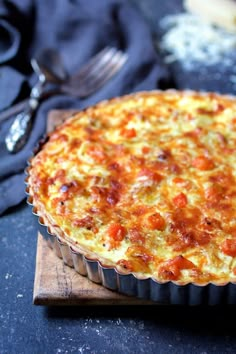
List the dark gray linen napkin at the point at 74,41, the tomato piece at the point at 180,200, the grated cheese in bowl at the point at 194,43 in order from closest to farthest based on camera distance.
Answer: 1. the tomato piece at the point at 180,200
2. the dark gray linen napkin at the point at 74,41
3. the grated cheese in bowl at the point at 194,43

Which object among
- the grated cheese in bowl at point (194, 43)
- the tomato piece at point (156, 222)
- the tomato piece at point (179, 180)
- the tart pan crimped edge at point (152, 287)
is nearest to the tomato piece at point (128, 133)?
the tomato piece at point (179, 180)

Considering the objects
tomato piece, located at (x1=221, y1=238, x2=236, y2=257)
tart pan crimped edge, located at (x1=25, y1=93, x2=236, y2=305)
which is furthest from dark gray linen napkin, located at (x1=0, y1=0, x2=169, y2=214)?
tomato piece, located at (x1=221, y1=238, x2=236, y2=257)

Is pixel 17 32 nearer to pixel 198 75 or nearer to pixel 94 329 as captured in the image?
pixel 198 75

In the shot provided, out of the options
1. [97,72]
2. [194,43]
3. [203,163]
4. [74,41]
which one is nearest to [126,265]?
[203,163]

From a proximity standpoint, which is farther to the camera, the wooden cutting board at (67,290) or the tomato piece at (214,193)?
the tomato piece at (214,193)

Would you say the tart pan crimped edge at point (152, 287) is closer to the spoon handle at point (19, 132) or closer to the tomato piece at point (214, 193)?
the tomato piece at point (214, 193)

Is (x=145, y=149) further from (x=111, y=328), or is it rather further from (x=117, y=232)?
(x=111, y=328)

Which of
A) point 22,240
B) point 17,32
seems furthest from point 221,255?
point 17,32
